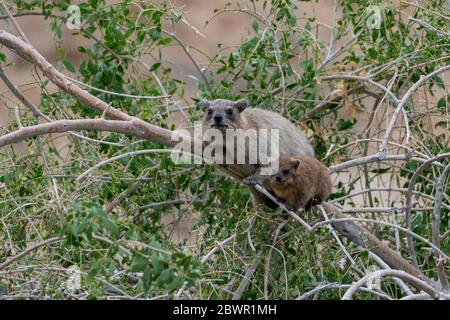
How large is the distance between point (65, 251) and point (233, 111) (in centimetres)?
126

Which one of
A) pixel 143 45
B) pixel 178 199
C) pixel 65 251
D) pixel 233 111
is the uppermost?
pixel 143 45

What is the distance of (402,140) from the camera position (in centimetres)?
523

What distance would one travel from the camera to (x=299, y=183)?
4.94 metres

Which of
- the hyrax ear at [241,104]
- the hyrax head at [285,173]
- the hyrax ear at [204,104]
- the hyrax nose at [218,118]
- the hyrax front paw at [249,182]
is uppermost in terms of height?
the hyrax ear at [241,104]

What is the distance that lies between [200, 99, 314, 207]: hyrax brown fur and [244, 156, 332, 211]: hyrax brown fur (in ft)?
0.30

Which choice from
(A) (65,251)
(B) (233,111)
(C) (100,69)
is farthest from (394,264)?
(C) (100,69)

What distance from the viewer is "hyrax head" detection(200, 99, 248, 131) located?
16.3 feet

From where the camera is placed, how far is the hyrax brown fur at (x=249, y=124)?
16.1 ft

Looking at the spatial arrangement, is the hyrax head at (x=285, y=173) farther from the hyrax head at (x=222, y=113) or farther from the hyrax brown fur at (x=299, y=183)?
the hyrax head at (x=222, y=113)

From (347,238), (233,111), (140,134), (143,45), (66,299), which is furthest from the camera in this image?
A: (143,45)

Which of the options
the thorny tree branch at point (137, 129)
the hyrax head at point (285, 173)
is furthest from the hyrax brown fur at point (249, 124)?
the thorny tree branch at point (137, 129)

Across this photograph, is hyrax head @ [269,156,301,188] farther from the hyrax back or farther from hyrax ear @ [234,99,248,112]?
hyrax ear @ [234,99,248,112]

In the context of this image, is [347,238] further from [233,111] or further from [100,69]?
[100,69]

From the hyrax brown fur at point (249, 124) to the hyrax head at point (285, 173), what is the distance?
0.33 feet
